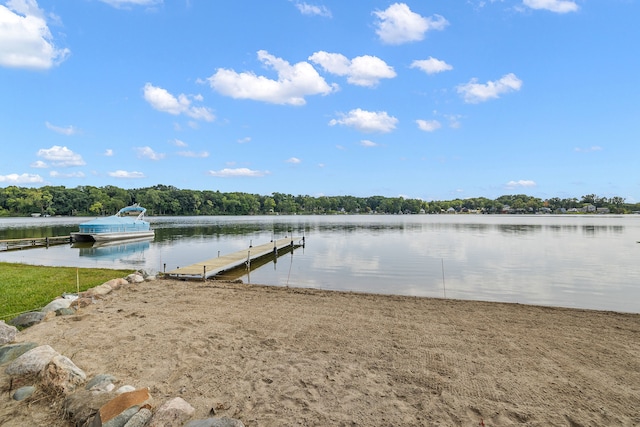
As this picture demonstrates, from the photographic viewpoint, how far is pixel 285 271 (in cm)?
2175

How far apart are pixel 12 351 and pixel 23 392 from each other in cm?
168

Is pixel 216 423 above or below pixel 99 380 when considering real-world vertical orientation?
above

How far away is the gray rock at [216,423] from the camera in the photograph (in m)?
4.33

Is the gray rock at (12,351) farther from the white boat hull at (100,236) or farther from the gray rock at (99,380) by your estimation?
the white boat hull at (100,236)

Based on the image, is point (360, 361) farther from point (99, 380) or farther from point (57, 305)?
point (57, 305)

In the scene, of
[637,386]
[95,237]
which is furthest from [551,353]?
[95,237]

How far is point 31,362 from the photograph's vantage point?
19.7ft

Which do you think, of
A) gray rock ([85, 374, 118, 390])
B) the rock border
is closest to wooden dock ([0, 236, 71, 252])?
the rock border

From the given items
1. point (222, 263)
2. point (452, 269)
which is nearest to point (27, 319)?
point (222, 263)

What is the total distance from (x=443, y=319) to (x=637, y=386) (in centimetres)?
444

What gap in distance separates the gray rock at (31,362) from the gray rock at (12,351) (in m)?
0.44

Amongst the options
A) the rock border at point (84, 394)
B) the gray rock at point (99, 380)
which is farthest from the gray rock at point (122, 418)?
the gray rock at point (99, 380)

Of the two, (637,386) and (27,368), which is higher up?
(27,368)

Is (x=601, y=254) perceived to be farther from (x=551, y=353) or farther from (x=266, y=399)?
(x=266, y=399)
